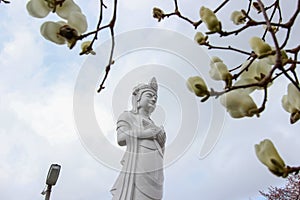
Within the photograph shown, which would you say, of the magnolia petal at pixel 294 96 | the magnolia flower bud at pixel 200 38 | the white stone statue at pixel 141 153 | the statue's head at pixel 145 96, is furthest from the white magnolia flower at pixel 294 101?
the statue's head at pixel 145 96

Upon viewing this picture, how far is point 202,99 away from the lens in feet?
0.88

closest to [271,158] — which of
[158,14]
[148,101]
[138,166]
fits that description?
[158,14]

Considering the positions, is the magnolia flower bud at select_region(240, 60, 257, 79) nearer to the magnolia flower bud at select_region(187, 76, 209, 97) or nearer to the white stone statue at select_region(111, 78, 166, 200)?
the magnolia flower bud at select_region(187, 76, 209, 97)

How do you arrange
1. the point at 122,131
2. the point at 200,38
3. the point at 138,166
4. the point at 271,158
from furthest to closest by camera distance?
the point at 122,131 < the point at 138,166 < the point at 200,38 < the point at 271,158

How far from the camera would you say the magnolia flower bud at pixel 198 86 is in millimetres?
276

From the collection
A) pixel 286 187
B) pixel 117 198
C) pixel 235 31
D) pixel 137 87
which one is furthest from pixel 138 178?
pixel 286 187

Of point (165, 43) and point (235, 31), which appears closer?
point (235, 31)

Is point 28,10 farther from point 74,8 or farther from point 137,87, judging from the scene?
point 137,87

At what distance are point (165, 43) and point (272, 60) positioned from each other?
0.27m

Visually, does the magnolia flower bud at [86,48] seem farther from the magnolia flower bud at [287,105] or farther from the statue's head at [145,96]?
the statue's head at [145,96]

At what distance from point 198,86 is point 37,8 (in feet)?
0.46

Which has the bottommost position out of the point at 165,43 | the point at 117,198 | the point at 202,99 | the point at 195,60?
the point at 202,99

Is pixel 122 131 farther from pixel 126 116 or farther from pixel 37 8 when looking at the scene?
pixel 37 8

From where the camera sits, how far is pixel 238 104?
0.28 meters
